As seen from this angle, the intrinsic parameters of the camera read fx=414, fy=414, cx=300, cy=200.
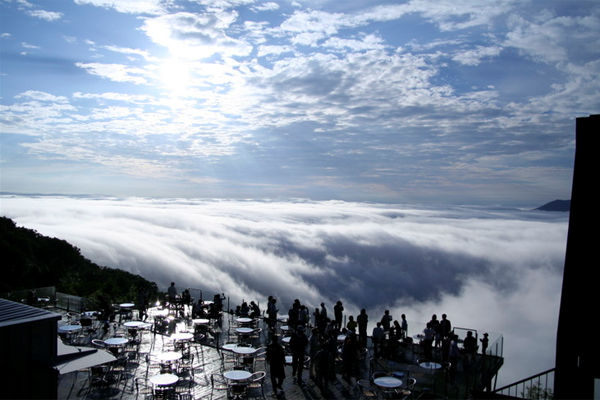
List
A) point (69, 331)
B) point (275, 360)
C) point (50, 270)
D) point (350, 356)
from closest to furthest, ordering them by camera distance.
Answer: point (275, 360), point (350, 356), point (69, 331), point (50, 270)

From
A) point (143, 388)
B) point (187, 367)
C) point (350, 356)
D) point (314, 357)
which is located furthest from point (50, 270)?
point (350, 356)

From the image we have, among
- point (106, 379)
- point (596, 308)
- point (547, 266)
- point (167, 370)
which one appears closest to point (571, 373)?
point (596, 308)

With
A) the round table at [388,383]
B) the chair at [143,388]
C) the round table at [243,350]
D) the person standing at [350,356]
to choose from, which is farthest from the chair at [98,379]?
the round table at [388,383]

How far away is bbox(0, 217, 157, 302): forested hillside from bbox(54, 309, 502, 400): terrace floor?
8388 millimetres

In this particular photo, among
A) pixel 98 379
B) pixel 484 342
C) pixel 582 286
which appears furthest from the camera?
pixel 484 342

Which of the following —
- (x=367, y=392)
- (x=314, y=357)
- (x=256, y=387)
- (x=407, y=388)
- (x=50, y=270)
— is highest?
(x=314, y=357)

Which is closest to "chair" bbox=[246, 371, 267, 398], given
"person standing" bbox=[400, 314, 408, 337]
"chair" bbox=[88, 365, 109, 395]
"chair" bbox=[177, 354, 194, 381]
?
"chair" bbox=[177, 354, 194, 381]

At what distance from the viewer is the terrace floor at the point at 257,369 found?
Answer: 1032cm

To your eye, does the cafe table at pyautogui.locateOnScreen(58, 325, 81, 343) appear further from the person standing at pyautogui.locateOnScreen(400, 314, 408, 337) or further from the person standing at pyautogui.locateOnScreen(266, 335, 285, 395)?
the person standing at pyautogui.locateOnScreen(400, 314, 408, 337)

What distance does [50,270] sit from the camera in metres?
34.9

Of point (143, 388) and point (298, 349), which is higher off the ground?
point (298, 349)

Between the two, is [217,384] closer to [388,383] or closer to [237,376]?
[237,376]

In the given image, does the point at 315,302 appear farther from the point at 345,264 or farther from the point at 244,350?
the point at 244,350

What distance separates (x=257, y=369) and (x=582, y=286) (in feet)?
28.9
